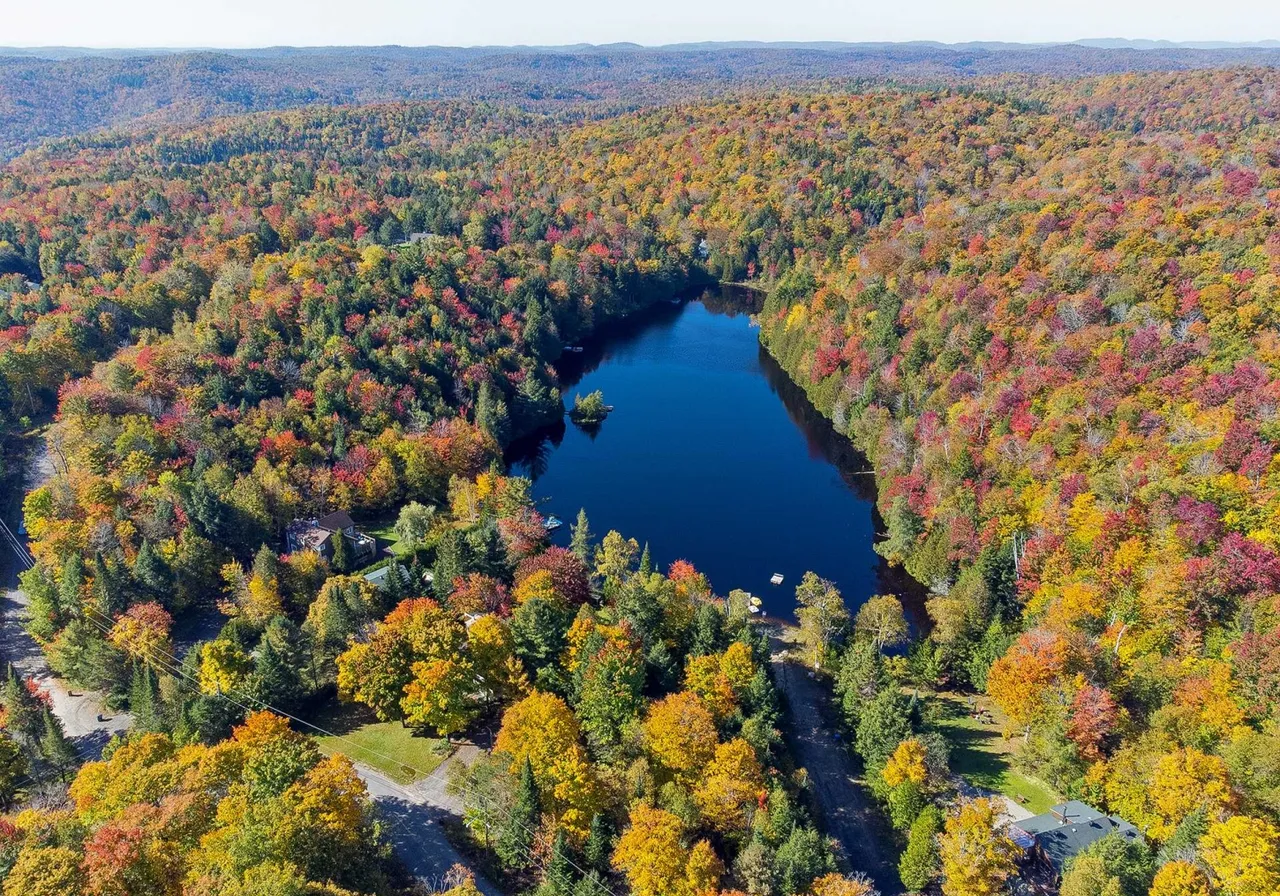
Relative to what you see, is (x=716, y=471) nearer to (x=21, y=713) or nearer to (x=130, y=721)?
(x=130, y=721)

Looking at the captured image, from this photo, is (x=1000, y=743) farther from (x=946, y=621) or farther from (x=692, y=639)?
(x=692, y=639)

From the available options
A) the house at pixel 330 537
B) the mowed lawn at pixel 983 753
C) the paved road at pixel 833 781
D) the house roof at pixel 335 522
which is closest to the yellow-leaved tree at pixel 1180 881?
the mowed lawn at pixel 983 753

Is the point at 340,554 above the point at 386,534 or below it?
above

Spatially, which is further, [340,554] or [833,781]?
[340,554]

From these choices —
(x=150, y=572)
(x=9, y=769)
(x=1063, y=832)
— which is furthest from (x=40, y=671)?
(x=1063, y=832)

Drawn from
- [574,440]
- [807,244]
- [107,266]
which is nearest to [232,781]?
[574,440]
